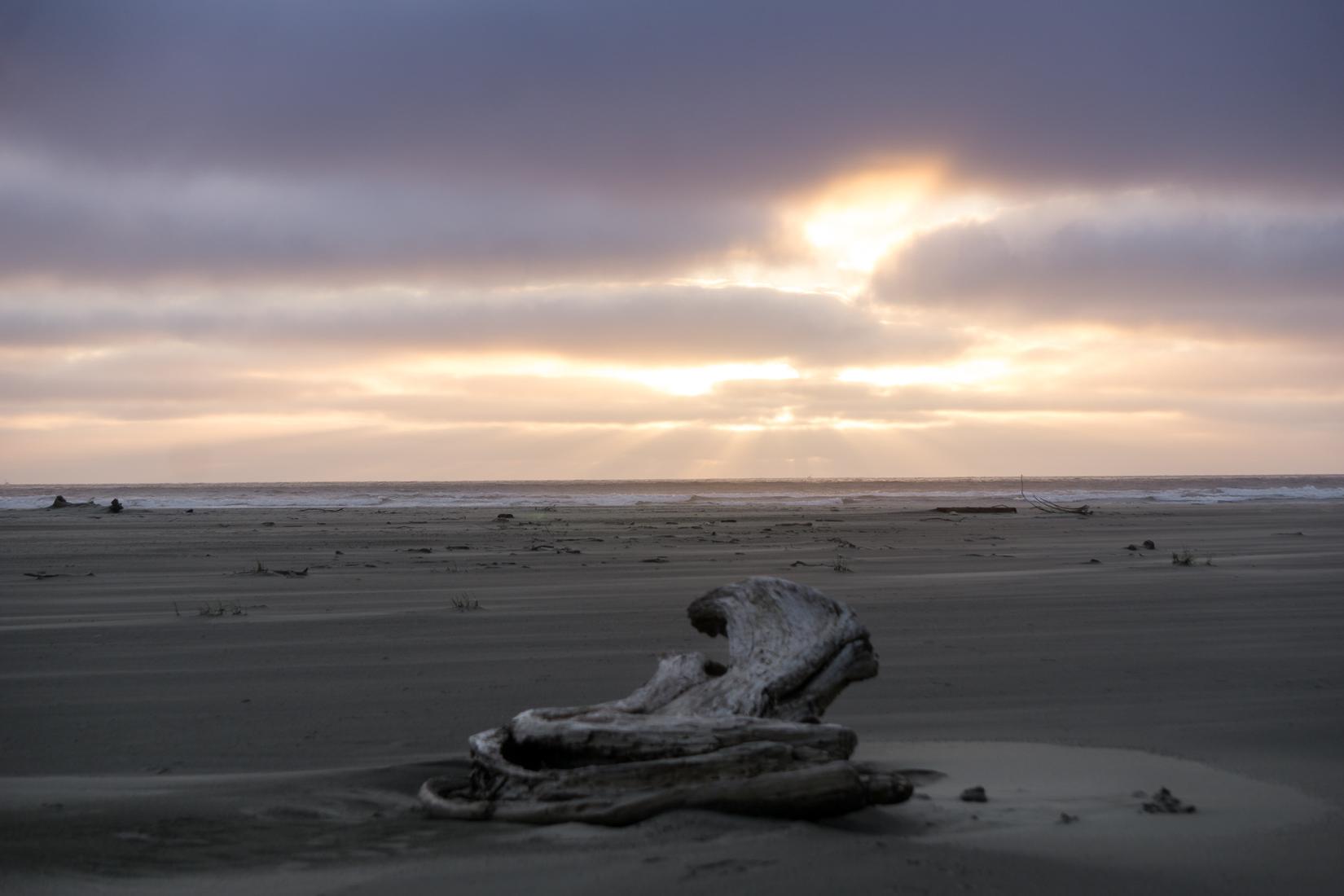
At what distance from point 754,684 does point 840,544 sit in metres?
13.8

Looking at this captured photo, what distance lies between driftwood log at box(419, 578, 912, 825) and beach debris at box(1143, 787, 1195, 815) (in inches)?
39.1

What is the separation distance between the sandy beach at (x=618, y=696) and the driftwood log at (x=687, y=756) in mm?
87

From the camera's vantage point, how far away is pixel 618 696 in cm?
618

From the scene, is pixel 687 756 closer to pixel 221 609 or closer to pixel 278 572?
pixel 221 609

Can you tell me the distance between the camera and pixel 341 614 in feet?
31.5

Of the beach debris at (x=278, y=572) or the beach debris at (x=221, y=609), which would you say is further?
the beach debris at (x=278, y=572)

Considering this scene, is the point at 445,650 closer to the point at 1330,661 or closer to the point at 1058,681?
the point at 1058,681

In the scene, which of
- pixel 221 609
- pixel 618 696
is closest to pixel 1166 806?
pixel 618 696

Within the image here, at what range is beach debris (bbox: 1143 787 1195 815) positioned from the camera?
3.82 m

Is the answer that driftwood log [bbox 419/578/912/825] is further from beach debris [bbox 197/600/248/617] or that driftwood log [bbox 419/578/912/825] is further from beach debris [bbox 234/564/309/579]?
beach debris [bbox 234/564/309/579]

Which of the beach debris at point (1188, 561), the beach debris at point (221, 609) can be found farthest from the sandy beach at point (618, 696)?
the beach debris at point (1188, 561)

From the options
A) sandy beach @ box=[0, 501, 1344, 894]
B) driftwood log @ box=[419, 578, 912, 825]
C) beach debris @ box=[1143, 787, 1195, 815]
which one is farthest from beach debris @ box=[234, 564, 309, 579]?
beach debris @ box=[1143, 787, 1195, 815]

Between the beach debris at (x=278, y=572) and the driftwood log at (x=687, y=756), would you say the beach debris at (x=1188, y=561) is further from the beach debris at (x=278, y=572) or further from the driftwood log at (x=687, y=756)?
the beach debris at (x=278, y=572)

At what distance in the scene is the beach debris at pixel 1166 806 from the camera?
3.82 m
